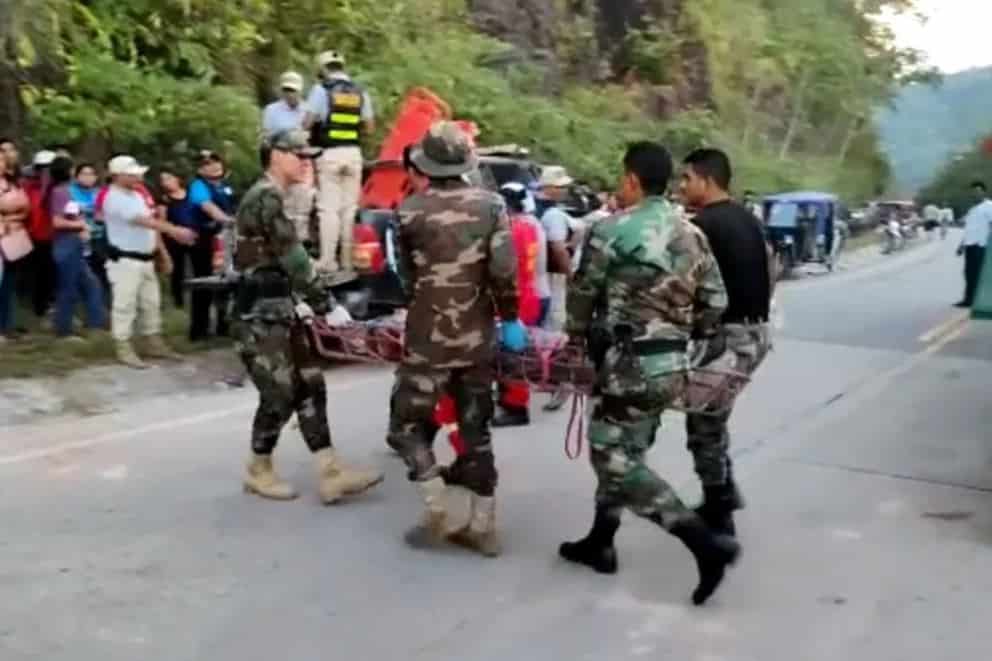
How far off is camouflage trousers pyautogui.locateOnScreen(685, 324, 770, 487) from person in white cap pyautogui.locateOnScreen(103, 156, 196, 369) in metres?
5.43

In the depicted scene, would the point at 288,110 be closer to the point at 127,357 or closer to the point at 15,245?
the point at 15,245

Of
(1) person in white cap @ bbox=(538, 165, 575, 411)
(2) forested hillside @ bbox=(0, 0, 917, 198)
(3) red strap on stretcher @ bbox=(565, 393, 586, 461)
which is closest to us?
(3) red strap on stretcher @ bbox=(565, 393, 586, 461)

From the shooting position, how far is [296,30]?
18.4m

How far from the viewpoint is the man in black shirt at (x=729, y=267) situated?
6471 millimetres

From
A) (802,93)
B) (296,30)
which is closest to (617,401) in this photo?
(296,30)

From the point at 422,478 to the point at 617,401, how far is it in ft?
3.46

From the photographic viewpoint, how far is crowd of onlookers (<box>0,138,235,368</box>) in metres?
10.9

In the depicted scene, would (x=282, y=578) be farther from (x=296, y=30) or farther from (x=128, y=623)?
(x=296, y=30)

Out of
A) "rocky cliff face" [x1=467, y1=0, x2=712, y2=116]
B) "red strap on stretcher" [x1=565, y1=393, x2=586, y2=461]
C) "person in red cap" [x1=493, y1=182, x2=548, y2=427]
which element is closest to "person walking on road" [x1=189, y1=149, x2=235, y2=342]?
"person in red cap" [x1=493, y1=182, x2=548, y2=427]

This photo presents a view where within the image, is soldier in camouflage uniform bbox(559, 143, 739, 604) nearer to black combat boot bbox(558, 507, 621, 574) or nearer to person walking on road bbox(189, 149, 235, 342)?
black combat boot bbox(558, 507, 621, 574)

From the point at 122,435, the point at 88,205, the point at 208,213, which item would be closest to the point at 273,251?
the point at 122,435

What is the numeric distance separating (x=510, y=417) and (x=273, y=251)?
10.3ft

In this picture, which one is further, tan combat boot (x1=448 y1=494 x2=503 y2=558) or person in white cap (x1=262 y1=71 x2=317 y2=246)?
person in white cap (x1=262 y1=71 x2=317 y2=246)

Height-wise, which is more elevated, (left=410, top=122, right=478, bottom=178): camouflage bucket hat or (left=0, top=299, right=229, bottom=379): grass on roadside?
(left=410, top=122, right=478, bottom=178): camouflage bucket hat
